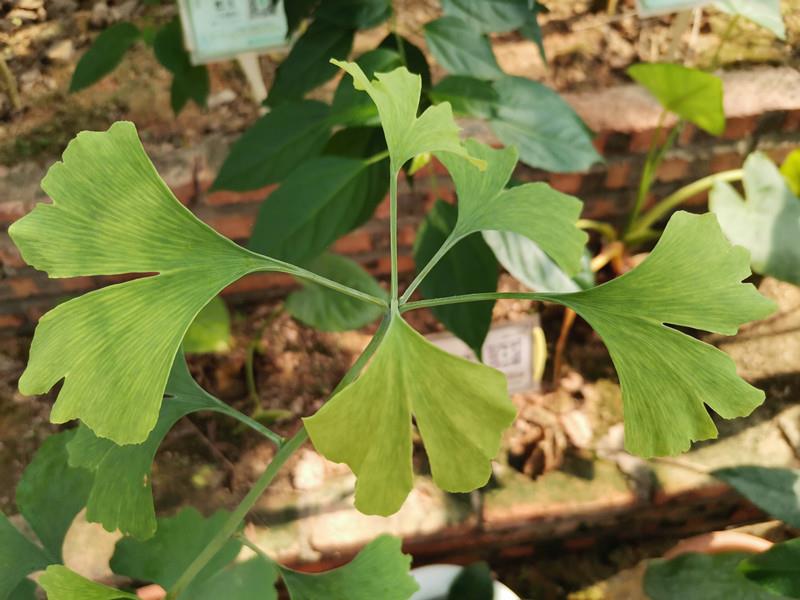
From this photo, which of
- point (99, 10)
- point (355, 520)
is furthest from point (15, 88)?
point (355, 520)

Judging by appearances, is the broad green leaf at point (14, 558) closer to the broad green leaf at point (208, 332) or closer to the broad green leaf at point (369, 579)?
the broad green leaf at point (369, 579)

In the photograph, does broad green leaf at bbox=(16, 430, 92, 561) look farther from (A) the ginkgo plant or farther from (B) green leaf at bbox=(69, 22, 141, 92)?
(B) green leaf at bbox=(69, 22, 141, 92)

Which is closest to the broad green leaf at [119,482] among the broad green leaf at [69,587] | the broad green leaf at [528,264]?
the broad green leaf at [69,587]

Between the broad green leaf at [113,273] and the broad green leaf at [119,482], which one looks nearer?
the broad green leaf at [113,273]

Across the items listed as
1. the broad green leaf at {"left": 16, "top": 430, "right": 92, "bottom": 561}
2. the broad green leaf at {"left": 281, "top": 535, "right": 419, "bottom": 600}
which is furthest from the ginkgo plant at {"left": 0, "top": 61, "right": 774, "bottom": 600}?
the broad green leaf at {"left": 16, "top": 430, "right": 92, "bottom": 561}

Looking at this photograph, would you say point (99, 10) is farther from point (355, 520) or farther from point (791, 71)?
point (791, 71)

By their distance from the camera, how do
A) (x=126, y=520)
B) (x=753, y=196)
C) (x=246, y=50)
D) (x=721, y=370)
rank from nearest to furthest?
1. (x=721, y=370)
2. (x=126, y=520)
3. (x=246, y=50)
4. (x=753, y=196)
